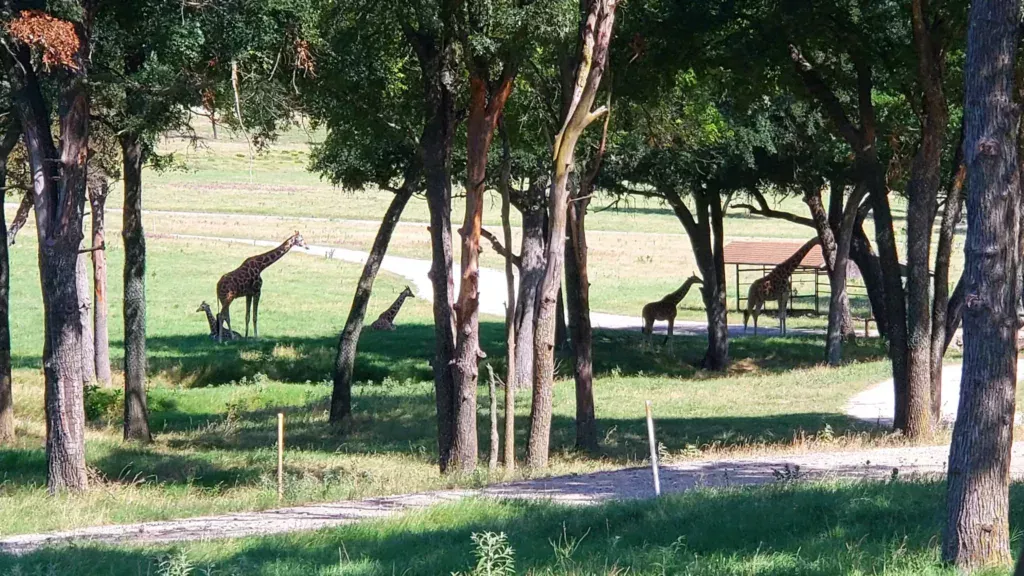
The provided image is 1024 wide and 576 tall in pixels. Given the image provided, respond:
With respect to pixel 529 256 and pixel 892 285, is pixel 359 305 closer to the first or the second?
pixel 529 256

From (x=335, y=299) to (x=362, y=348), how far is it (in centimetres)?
1260

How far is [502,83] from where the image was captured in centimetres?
1614

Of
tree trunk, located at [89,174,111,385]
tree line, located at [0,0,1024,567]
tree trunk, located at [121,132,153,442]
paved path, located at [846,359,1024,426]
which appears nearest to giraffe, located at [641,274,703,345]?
paved path, located at [846,359,1024,426]

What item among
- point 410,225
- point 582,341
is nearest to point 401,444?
point 582,341

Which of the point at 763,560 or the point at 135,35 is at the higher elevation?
the point at 135,35

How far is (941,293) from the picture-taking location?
58.5 ft

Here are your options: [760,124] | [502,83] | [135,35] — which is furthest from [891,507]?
[760,124]

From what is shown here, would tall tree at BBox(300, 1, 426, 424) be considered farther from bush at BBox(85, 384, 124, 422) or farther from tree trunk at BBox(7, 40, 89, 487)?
bush at BBox(85, 384, 124, 422)

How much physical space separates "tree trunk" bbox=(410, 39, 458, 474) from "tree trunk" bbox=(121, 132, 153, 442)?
16.4 ft

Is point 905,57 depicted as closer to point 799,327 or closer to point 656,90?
point 656,90

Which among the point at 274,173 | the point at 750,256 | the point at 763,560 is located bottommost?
the point at 763,560

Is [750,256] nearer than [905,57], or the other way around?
[905,57]

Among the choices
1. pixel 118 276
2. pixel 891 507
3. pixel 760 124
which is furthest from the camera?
pixel 118 276

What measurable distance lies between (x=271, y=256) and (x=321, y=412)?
926cm
